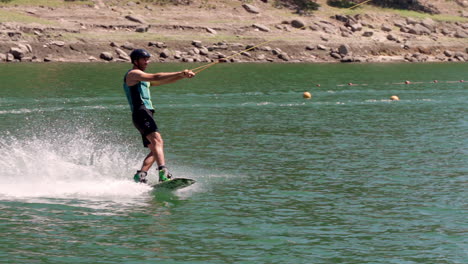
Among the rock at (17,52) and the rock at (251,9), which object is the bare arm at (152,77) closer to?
the rock at (17,52)

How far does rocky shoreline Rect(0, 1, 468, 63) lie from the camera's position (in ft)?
219

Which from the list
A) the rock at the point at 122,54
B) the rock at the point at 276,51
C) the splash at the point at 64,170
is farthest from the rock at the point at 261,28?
the splash at the point at 64,170

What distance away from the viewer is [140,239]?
39.7 ft

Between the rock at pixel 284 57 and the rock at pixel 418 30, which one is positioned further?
the rock at pixel 418 30

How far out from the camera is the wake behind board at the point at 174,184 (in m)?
15.4

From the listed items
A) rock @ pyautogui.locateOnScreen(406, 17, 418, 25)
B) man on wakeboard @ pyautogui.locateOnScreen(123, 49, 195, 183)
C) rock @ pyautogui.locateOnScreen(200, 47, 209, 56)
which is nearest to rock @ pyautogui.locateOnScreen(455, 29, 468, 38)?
rock @ pyautogui.locateOnScreen(406, 17, 418, 25)

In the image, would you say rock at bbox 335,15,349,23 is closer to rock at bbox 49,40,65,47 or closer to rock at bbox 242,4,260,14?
rock at bbox 242,4,260,14

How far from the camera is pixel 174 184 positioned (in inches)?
606

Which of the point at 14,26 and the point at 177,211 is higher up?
the point at 14,26

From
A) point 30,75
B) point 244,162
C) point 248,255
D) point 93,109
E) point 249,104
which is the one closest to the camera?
point 248,255

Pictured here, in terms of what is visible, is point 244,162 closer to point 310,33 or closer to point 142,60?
point 142,60

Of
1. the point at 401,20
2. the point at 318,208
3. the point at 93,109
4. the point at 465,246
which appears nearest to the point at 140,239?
the point at 318,208

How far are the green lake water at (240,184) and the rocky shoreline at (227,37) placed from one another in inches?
1163

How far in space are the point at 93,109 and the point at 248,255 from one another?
2298 centimetres
